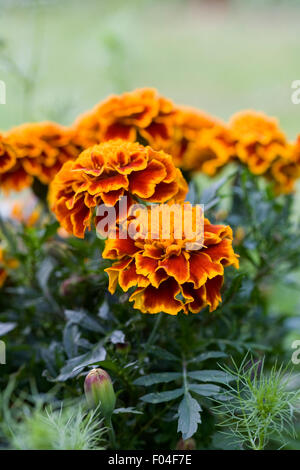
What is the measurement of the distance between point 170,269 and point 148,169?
134 mm

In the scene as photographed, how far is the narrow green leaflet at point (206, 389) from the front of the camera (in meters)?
0.64

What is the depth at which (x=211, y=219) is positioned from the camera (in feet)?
2.43

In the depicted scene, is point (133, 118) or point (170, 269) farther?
point (133, 118)

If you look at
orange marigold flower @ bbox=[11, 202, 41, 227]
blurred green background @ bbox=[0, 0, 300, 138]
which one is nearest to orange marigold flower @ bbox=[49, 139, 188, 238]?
orange marigold flower @ bbox=[11, 202, 41, 227]

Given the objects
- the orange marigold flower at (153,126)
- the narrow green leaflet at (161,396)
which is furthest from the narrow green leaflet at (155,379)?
the orange marigold flower at (153,126)

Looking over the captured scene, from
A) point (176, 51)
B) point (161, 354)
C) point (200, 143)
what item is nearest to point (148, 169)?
point (161, 354)

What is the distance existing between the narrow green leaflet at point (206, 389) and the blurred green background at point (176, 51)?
104 centimetres

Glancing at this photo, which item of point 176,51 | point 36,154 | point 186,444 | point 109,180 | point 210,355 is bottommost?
point 186,444

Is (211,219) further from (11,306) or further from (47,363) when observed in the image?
(11,306)

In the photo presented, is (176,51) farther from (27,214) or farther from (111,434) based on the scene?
(111,434)

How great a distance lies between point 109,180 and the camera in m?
0.64

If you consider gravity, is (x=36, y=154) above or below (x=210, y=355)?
above

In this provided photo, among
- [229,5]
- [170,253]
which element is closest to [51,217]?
[170,253]

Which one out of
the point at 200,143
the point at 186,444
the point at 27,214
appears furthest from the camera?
the point at 27,214
